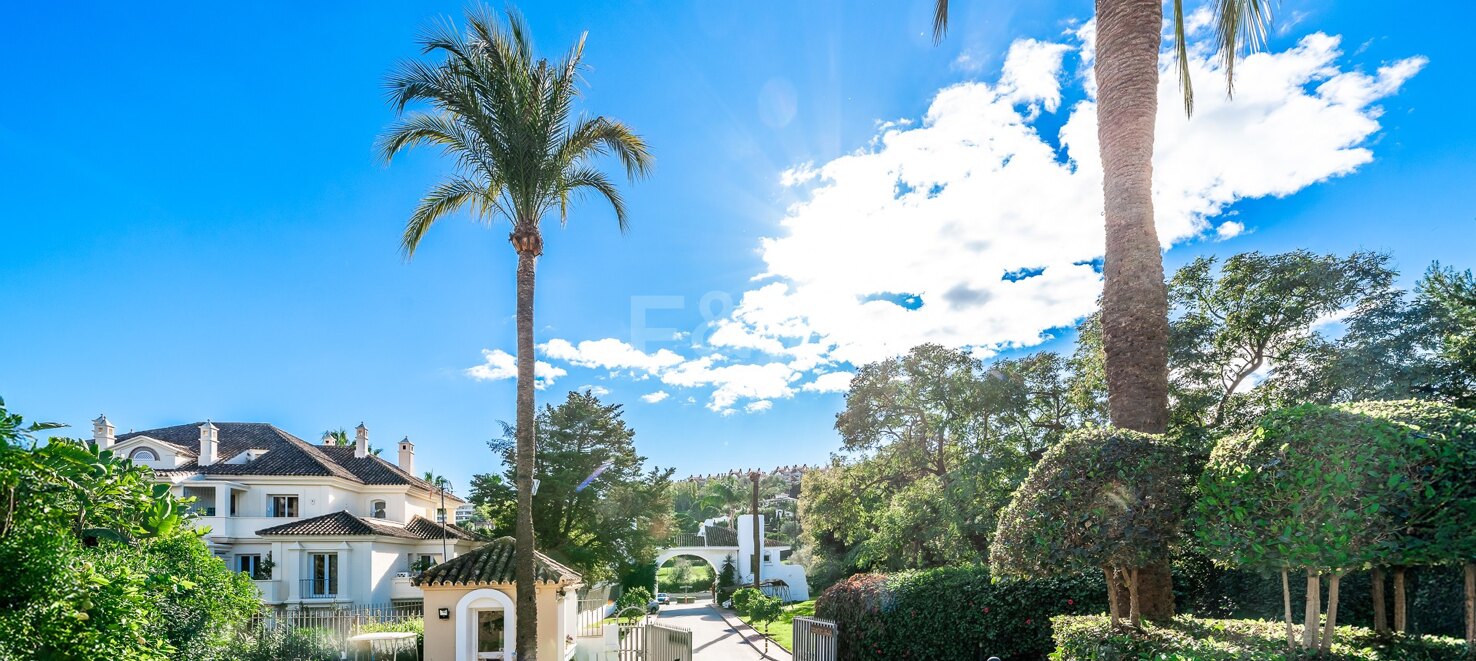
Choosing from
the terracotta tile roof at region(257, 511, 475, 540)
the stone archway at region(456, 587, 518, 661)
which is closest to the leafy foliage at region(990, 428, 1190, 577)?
the stone archway at region(456, 587, 518, 661)

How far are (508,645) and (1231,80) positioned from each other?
13993 mm

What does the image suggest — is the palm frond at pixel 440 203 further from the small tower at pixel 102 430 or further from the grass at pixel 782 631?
the small tower at pixel 102 430

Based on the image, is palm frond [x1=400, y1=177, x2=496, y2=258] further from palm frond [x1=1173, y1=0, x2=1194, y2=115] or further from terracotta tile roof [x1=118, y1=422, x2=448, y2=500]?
terracotta tile roof [x1=118, y1=422, x2=448, y2=500]

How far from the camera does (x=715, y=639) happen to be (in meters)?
23.7

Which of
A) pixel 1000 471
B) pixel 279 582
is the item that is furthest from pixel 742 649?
pixel 279 582

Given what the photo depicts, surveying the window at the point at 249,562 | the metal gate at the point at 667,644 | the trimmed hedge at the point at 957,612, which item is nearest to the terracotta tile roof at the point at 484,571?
the metal gate at the point at 667,644

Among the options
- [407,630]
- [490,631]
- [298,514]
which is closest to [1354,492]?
[490,631]

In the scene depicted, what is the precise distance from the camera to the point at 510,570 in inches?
520

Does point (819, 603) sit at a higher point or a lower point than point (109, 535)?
lower

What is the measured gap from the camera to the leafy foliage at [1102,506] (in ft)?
20.5

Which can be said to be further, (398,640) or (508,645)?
(398,640)

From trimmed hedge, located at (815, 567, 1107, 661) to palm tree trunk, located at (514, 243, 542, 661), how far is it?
6436mm

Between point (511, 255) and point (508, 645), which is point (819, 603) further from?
point (511, 255)

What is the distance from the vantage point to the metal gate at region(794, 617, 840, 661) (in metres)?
14.1
